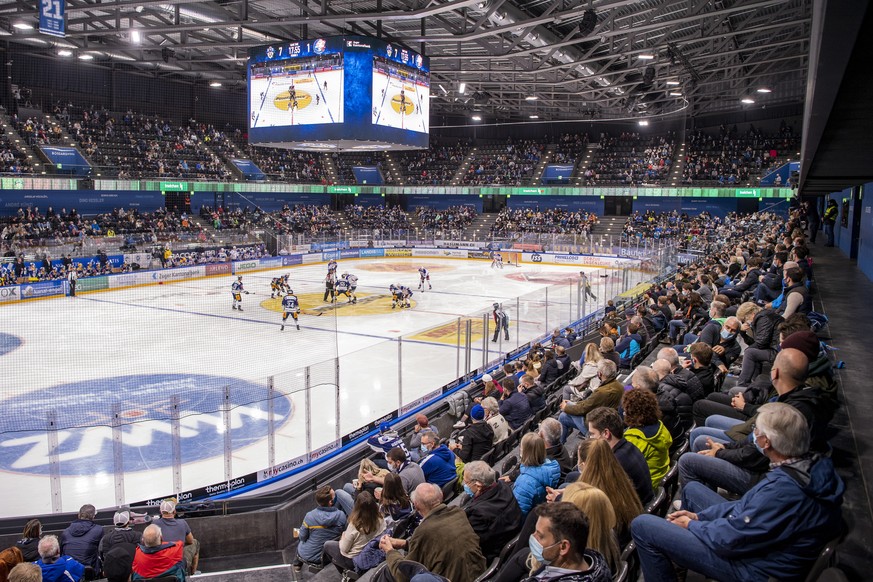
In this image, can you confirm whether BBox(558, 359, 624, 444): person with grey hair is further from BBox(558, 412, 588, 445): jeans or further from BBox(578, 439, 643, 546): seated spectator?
BBox(578, 439, 643, 546): seated spectator

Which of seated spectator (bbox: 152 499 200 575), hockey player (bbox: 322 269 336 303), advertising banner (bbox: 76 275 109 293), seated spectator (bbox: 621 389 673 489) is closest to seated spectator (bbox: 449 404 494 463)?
seated spectator (bbox: 621 389 673 489)

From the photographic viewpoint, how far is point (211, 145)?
145 ft

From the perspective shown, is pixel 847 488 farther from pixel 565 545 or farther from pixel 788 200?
pixel 788 200

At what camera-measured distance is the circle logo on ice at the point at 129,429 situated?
8.75m

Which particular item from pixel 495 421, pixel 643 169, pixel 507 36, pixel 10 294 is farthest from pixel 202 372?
pixel 643 169

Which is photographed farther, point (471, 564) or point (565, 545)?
point (471, 564)

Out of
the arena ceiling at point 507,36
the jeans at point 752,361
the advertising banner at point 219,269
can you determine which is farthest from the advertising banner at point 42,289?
the jeans at point 752,361

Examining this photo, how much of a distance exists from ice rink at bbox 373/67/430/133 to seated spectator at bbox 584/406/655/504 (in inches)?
724

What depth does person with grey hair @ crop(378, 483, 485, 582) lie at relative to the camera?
3.74 m

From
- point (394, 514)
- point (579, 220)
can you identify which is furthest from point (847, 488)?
point (579, 220)

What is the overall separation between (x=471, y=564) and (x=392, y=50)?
20067 mm

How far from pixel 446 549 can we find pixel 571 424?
144 inches

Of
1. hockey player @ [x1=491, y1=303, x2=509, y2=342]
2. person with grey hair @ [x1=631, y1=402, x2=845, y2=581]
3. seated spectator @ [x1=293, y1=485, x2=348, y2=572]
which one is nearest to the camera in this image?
person with grey hair @ [x1=631, y1=402, x2=845, y2=581]

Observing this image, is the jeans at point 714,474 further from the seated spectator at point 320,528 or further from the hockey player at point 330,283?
the hockey player at point 330,283
